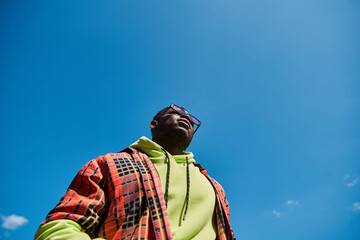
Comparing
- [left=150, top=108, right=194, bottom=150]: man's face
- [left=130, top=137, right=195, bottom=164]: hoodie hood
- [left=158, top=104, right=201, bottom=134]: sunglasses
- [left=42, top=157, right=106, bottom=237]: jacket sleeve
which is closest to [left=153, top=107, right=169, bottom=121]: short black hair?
[left=158, top=104, right=201, bottom=134]: sunglasses

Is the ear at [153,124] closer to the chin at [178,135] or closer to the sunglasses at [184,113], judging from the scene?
the sunglasses at [184,113]

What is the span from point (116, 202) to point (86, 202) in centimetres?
28

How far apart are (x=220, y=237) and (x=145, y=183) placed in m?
1.23

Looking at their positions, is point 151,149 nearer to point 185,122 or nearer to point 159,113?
point 185,122

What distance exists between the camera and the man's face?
12.3 feet

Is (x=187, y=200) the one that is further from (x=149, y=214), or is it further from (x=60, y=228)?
(x=60, y=228)

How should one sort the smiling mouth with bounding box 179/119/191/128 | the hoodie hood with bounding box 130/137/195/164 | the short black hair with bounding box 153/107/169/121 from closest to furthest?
the hoodie hood with bounding box 130/137/195/164 → the smiling mouth with bounding box 179/119/191/128 → the short black hair with bounding box 153/107/169/121

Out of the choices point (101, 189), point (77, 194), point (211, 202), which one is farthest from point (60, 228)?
point (211, 202)

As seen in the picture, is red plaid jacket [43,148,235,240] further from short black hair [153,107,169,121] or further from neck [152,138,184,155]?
short black hair [153,107,169,121]

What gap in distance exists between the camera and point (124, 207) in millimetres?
2279

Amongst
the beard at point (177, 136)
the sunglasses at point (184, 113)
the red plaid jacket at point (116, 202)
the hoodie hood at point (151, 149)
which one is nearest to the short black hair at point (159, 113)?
the sunglasses at point (184, 113)

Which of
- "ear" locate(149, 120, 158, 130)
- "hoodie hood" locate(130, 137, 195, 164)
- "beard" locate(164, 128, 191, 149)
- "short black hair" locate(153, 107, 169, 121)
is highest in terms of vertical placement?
"short black hair" locate(153, 107, 169, 121)

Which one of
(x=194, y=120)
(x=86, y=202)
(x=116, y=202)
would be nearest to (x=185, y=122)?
(x=194, y=120)

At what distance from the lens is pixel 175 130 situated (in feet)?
12.3
